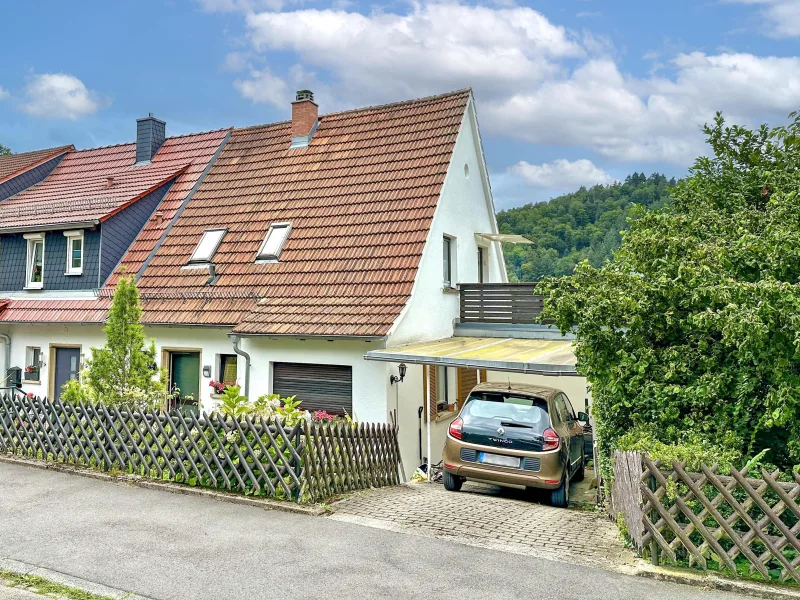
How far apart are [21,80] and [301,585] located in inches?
1427

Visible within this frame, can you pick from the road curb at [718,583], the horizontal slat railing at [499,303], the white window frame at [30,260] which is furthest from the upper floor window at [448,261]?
the white window frame at [30,260]

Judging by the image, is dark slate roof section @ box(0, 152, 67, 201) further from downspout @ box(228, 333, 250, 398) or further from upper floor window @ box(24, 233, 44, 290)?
downspout @ box(228, 333, 250, 398)

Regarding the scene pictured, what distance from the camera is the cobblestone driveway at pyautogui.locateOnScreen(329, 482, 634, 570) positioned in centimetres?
672

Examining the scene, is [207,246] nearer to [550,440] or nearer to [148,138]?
[148,138]

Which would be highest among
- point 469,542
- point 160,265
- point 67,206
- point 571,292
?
point 67,206

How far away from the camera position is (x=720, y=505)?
6.11 metres

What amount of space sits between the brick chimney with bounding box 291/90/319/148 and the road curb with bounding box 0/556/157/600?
13.8 m

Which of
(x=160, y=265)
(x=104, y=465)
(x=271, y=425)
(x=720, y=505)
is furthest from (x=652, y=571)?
(x=160, y=265)

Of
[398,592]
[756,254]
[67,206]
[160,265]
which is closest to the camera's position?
[398,592]

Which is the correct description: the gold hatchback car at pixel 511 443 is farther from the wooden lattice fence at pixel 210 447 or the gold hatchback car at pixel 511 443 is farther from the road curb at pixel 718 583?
the road curb at pixel 718 583

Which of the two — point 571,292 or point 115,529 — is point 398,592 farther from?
point 571,292

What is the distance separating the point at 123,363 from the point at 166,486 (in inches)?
115

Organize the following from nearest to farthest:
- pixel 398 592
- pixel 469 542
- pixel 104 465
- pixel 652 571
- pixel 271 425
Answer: pixel 398 592 < pixel 652 571 < pixel 469 542 < pixel 271 425 < pixel 104 465

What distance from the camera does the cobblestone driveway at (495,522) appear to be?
6.72 metres
